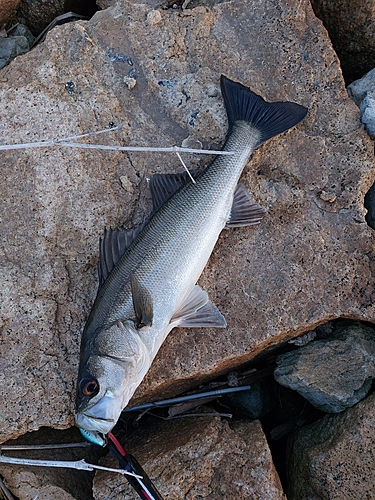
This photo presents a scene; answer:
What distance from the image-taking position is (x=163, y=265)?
11.5 feet

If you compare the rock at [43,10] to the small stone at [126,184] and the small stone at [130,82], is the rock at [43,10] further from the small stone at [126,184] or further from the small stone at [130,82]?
the small stone at [126,184]

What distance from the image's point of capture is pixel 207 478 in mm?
3535

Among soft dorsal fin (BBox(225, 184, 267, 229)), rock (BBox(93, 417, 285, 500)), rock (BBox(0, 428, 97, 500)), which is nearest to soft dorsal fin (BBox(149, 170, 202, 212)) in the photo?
soft dorsal fin (BBox(225, 184, 267, 229))

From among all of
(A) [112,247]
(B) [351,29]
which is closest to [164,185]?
(A) [112,247]

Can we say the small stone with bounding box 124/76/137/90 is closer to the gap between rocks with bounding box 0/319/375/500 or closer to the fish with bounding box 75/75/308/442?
the fish with bounding box 75/75/308/442

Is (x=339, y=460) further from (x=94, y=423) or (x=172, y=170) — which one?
(x=172, y=170)

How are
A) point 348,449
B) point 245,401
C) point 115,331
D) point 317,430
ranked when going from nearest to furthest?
point 115,331
point 348,449
point 317,430
point 245,401

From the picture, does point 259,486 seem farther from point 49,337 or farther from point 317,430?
point 49,337

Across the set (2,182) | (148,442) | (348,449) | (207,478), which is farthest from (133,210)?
(348,449)

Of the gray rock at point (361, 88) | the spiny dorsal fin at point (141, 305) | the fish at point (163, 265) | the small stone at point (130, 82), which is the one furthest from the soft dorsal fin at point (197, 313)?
the gray rock at point (361, 88)

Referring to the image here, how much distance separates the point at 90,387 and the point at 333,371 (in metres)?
1.86

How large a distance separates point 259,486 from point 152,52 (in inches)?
139

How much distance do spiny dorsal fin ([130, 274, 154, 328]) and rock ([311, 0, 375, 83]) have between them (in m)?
3.16

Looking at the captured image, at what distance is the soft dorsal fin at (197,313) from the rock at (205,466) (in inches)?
31.8
